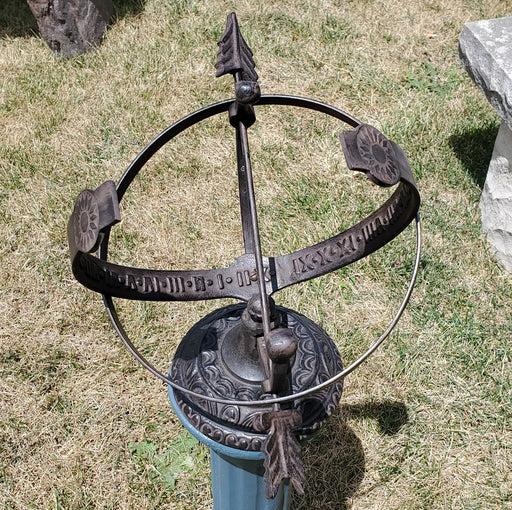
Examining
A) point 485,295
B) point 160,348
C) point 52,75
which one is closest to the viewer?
point 160,348

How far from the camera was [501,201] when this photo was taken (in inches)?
140

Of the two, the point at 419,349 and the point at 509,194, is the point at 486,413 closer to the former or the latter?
the point at 419,349

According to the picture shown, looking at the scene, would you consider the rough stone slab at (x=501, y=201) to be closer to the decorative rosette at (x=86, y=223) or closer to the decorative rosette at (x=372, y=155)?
the decorative rosette at (x=372, y=155)

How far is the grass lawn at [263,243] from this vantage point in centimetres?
288

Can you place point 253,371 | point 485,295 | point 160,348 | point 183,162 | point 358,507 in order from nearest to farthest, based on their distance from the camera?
point 253,371
point 358,507
point 160,348
point 485,295
point 183,162

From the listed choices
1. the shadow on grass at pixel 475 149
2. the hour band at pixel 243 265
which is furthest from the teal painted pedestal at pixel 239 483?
the shadow on grass at pixel 475 149

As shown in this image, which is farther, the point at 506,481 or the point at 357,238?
the point at 506,481

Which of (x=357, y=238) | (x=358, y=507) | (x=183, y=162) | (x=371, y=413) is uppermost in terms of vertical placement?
(x=357, y=238)

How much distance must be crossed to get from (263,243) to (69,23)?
2.63m

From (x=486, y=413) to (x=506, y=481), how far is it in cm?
33

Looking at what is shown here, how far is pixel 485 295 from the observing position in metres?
3.46

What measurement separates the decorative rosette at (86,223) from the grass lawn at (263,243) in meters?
1.83

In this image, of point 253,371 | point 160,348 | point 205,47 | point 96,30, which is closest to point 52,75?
point 96,30

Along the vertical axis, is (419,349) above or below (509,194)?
below
